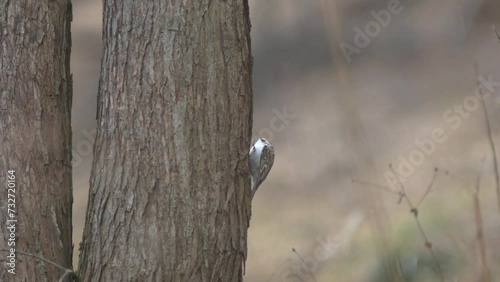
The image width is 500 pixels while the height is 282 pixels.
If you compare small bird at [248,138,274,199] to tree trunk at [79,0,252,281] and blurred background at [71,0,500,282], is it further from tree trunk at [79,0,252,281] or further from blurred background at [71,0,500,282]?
blurred background at [71,0,500,282]

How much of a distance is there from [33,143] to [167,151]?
46 centimetres

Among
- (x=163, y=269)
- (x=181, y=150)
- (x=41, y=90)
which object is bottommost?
(x=163, y=269)

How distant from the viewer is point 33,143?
2.59 metres

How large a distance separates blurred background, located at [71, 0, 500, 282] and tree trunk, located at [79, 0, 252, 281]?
3.60 metres

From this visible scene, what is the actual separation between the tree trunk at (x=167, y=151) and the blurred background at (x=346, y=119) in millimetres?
3597

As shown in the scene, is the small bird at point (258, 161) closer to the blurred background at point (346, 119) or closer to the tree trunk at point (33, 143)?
the tree trunk at point (33, 143)

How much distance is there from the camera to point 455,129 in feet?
21.9

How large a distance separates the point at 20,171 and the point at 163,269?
1.85 ft

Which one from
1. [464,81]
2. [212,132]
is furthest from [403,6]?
[212,132]

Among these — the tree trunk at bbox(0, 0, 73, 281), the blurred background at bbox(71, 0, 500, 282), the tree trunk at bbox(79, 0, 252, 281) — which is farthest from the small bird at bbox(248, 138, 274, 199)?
the blurred background at bbox(71, 0, 500, 282)

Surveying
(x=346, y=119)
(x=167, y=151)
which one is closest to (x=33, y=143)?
(x=167, y=151)

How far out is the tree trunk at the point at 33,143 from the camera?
8.36 feet

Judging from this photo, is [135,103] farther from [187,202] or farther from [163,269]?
[163,269]

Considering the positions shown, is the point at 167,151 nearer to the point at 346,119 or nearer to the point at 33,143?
the point at 33,143
